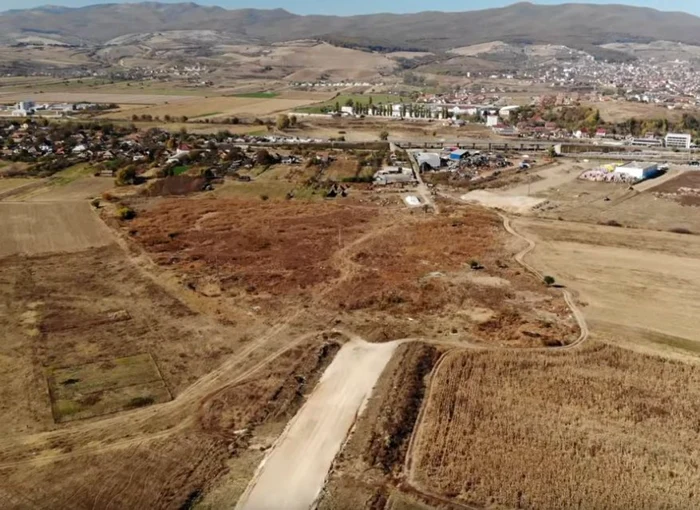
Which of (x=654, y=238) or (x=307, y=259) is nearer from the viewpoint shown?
(x=307, y=259)

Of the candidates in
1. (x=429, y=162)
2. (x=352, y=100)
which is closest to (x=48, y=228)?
(x=429, y=162)

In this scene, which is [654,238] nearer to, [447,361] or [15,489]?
[447,361]

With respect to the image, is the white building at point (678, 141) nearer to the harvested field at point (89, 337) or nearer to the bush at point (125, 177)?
the bush at point (125, 177)

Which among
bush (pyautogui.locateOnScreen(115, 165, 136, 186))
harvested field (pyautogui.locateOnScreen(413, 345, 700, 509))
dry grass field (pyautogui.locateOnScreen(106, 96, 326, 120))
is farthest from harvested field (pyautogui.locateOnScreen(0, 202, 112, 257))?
dry grass field (pyautogui.locateOnScreen(106, 96, 326, 120))

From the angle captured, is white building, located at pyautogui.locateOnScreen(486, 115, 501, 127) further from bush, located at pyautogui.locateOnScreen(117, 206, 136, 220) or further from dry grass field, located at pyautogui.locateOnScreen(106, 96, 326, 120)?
bush, located at pyautogui.locateOnScreen(117, 206, 136, 220)

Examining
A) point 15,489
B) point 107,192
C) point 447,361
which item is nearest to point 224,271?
point 447,361
